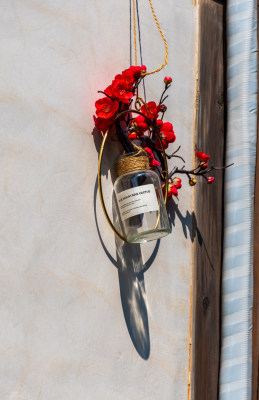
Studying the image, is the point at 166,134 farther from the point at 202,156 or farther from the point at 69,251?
the point at 69,251

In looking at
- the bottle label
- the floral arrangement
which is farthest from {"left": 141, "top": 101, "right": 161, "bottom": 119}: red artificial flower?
the bottle label

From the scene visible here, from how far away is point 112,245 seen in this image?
1201 mm

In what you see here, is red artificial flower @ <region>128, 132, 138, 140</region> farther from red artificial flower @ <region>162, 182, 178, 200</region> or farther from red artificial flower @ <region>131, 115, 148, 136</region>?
red artificial flower @ <region>162, 182, 178, 200</region>

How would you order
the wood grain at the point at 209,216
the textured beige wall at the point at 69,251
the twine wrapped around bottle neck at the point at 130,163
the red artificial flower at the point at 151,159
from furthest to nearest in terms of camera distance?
the wood grain at the point at 209,216 → the red artificial flower at the point at 151,159 → the twine wrapped around bottle neck at the point at 130,163 → the textured beige wall at the point at 69,251

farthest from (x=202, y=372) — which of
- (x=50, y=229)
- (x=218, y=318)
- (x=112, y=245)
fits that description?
(x=50, y=229)

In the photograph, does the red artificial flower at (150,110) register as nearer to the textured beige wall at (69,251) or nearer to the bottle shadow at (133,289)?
the textured beige wall at (69,251)

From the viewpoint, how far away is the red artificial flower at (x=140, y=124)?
4.11 ft

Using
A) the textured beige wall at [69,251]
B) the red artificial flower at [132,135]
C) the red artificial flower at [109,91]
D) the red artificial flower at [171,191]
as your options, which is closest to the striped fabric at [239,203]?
the textured beige wall at [69,251]

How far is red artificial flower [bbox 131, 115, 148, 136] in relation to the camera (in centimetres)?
125

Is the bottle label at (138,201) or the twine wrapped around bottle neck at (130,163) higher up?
the twine wrapped around bottle neck at (130,163)

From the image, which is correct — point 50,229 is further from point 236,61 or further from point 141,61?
point 236,61

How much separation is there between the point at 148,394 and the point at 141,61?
28.5 inches

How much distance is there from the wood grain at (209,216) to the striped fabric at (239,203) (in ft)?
0.07

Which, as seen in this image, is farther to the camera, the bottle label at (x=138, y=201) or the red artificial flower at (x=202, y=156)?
the red artificial flower at (x=202, y=156)
